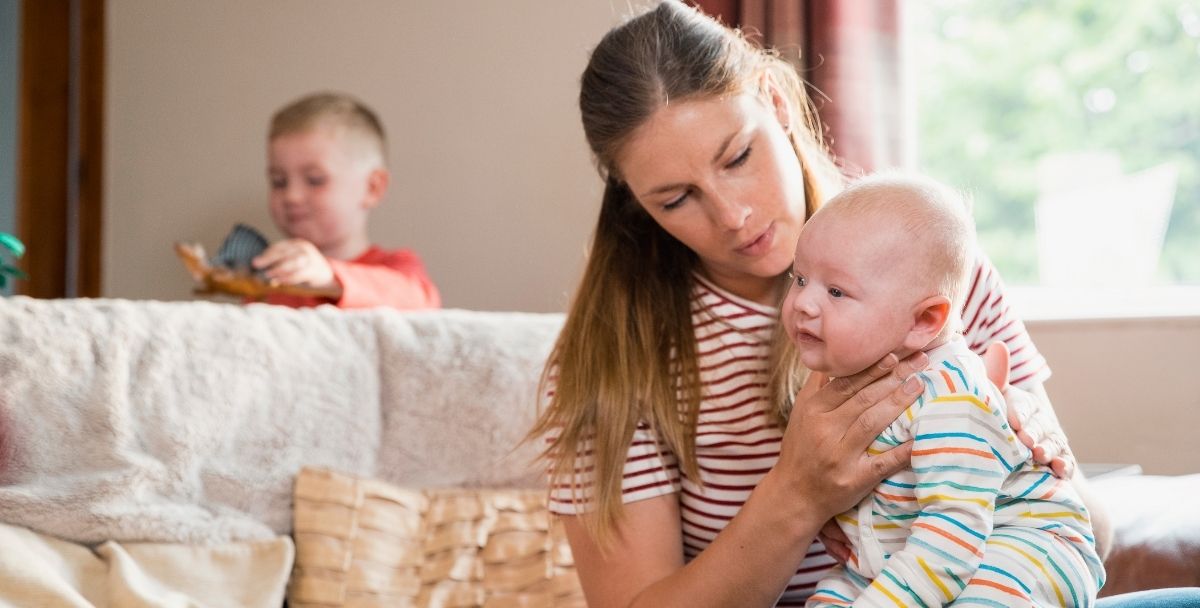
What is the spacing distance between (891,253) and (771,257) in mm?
270

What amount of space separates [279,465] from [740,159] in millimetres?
903

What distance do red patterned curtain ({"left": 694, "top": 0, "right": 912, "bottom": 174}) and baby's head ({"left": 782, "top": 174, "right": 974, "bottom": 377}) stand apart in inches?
49.5

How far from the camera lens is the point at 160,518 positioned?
1655mm

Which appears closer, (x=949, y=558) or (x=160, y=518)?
(x=949, y=558)

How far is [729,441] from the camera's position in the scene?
1414 mm

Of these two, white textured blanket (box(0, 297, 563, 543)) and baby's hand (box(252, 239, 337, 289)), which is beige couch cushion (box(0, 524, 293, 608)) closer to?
white textured blanket (box(0, 297, 563, 543))

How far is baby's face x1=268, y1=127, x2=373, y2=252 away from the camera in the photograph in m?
2.73

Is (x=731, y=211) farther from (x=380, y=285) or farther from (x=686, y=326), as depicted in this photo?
(x=380, y=285)

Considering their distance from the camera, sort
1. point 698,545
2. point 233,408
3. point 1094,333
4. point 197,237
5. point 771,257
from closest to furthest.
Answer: point 771,257, point 698,545, point 233,408, point 1094,333, point 197,237

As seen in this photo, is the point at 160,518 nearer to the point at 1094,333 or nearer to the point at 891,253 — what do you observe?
the point at 891,253

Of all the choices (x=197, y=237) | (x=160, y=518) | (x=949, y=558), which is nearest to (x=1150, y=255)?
(x=949, y=558)

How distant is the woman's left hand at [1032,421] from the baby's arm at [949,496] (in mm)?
44

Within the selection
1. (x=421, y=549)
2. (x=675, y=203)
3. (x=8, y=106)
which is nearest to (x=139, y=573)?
(x=421, y=549)

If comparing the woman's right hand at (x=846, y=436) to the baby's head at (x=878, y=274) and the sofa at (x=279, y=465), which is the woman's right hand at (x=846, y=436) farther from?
the sofa at (x=279, y=465)
